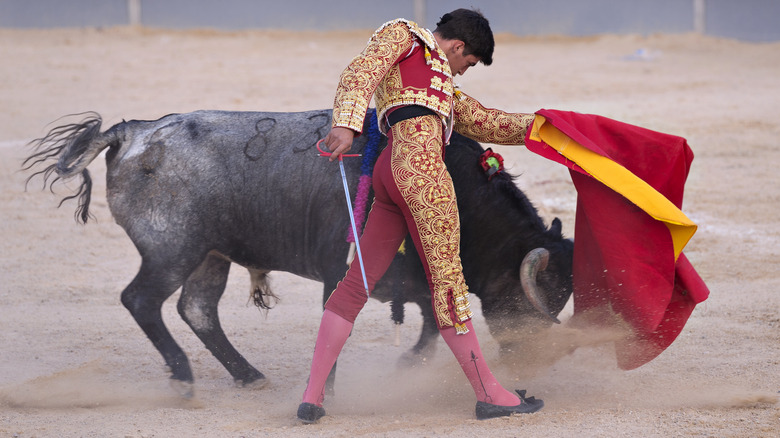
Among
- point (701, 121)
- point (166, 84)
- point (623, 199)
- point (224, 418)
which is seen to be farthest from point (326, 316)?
point (166, 84)

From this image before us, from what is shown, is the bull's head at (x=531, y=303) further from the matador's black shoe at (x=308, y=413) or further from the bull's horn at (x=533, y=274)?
the matador's black shoe at (x=308, y=413)

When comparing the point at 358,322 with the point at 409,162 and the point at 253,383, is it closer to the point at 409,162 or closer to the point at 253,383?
the point at 253,383

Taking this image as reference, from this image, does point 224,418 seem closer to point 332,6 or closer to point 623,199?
point 623,199

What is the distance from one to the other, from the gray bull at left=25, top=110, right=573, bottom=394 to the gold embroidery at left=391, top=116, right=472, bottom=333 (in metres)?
0.57

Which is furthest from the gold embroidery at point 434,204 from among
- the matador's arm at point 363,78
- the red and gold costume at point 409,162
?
the matador's arm at point 363,78

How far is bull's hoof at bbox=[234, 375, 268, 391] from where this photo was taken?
3.91 meters

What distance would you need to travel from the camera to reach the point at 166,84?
34.6 ft

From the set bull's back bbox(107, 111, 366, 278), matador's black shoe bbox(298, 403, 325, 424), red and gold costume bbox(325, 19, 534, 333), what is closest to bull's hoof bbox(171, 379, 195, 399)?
bull's back bbox(107, 111, 366, 278)

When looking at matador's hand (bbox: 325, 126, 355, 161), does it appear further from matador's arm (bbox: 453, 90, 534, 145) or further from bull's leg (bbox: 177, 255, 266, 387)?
bull's leg (bbox: 177, 255, 266, 387)

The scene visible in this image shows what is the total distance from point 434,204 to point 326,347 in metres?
0.63

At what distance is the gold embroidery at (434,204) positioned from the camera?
119 inches

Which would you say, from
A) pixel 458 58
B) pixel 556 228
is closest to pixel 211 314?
pixel 556 228

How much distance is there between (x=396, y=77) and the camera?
304 cm

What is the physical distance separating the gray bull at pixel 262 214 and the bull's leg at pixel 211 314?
0.04 ft
